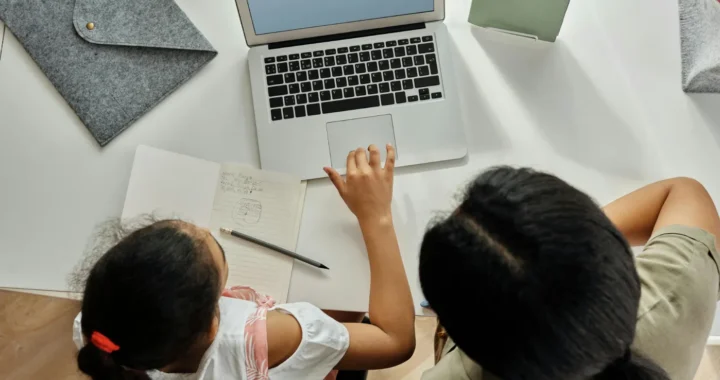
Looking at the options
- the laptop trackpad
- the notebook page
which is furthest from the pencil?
the laptop trackpad

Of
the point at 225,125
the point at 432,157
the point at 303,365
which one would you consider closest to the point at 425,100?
the point at 432,157

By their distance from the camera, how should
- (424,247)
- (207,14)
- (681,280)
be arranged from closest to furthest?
(424,247) → (681,280) → (207,14)

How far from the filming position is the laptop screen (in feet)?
2.50

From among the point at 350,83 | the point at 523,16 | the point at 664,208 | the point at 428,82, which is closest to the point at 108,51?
the point at 350,83

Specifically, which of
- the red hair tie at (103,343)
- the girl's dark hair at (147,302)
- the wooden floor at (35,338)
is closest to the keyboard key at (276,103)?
the girl's dark hair at (147,302)

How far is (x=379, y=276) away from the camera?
0.71m

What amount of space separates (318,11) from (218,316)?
0.41m

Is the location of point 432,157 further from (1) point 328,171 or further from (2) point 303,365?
(2) point 303,365

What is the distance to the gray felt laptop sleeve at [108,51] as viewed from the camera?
801mm

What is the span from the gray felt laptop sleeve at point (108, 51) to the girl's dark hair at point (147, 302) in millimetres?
242

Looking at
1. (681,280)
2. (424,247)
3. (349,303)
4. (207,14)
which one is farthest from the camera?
(207,14)

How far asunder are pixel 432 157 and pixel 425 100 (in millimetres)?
80

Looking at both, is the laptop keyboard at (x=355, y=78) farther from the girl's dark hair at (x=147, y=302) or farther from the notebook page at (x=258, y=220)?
the girl's dark hair at (x=147, y=302)

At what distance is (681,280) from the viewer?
2.04 ft
